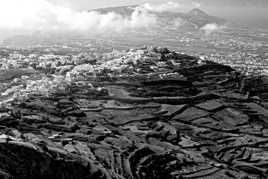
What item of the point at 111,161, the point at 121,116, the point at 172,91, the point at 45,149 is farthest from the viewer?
the point at 172,91

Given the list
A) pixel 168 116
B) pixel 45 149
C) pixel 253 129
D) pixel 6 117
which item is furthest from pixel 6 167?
pixel 253 129

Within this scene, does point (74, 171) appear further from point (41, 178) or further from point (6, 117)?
point (6, 117)

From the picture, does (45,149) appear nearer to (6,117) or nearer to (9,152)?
(9,152)

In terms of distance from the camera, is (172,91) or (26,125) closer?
(26,125)

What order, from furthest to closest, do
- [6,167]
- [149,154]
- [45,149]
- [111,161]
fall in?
[149,154]
[111,161]
[45,149]
[6,167]

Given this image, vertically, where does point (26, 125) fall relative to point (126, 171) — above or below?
above

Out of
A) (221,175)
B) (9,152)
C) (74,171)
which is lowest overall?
(221,175)
